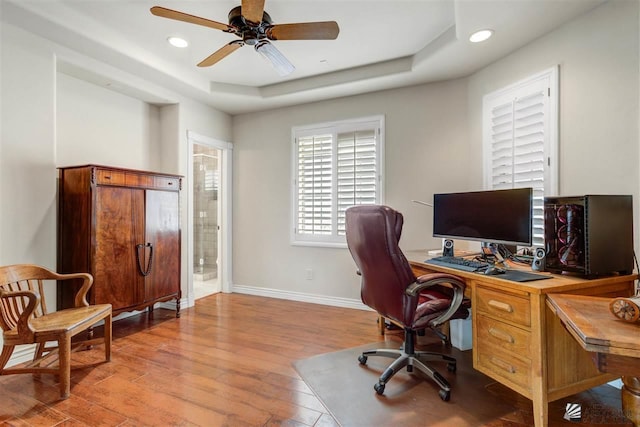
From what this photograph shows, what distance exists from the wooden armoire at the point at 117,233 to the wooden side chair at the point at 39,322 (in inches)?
11.3

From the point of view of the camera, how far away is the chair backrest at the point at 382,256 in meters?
1.96

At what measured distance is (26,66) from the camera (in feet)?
8.18

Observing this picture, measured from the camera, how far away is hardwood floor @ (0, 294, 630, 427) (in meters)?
1.82

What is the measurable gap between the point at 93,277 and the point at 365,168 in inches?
112

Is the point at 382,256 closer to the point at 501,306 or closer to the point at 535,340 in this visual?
the point at 501,306

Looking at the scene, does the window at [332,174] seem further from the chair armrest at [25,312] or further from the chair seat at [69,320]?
the chair armrest at [25,312]

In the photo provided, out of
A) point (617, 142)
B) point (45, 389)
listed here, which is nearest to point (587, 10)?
point (617, 142)

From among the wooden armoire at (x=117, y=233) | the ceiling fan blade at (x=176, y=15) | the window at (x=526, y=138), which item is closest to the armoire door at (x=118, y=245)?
the wooden armoire at (x=117, y=233)

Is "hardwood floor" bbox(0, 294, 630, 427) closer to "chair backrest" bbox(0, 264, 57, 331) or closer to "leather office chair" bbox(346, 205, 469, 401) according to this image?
"leather office chair" bbox(346, 205, 469, 401)

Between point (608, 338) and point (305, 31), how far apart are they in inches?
85.6

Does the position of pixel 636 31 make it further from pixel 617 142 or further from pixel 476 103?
pixel 476 103

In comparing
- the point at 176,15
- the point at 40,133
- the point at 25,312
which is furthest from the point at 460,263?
the point at 40,133

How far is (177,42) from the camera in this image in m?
2.89

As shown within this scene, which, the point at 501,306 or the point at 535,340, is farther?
the point at 501,306
